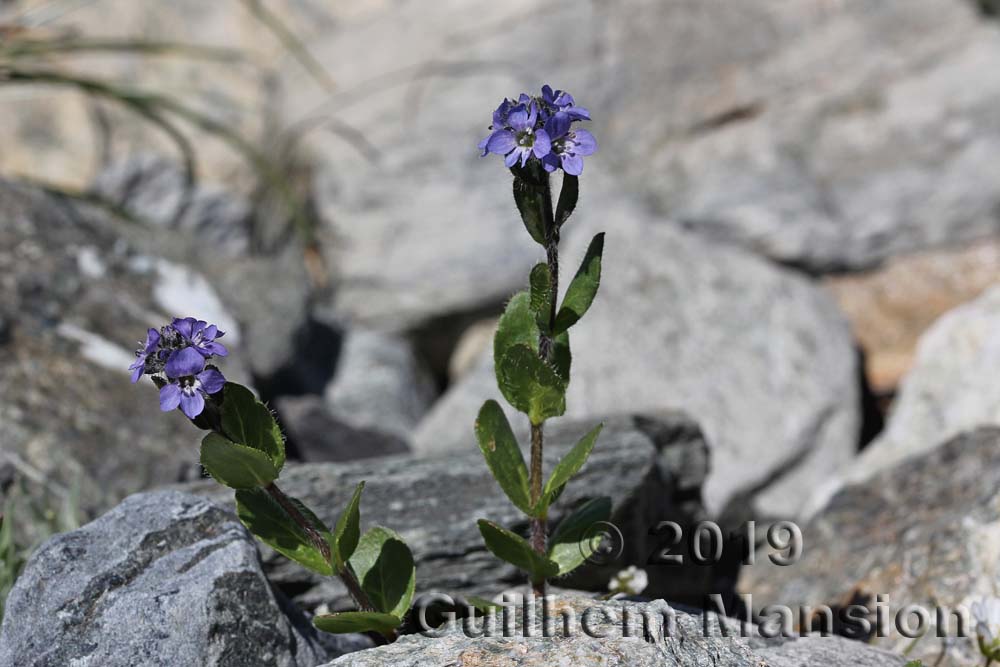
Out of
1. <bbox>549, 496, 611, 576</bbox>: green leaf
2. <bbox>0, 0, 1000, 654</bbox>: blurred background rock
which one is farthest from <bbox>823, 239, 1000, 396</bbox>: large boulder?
<bbox>549, 496, 611, 576</bbox>: green leaf

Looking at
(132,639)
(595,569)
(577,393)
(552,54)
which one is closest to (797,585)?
(595,569)

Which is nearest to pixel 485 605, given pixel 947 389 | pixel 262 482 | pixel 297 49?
pixel 262 482

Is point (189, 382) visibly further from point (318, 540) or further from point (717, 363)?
point (717, 363)

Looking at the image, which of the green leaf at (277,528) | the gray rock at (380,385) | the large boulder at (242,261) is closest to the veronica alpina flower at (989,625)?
the green leaf at (277,528)

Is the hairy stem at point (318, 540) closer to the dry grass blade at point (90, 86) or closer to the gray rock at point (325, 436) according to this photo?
the gray rock at point (325, 436)

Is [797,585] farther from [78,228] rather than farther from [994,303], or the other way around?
[78,228]

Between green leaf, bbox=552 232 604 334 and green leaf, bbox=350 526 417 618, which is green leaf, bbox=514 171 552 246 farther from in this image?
green leaf, bbox=350 526 417 618

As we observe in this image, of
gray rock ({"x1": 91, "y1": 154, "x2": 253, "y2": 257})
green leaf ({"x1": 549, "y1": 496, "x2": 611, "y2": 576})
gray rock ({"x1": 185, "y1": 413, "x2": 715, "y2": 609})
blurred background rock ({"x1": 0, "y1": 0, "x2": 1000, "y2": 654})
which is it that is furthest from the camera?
gray rock ({"x1": 91, "y1": 154, "x2": 253, "y2": 257})
